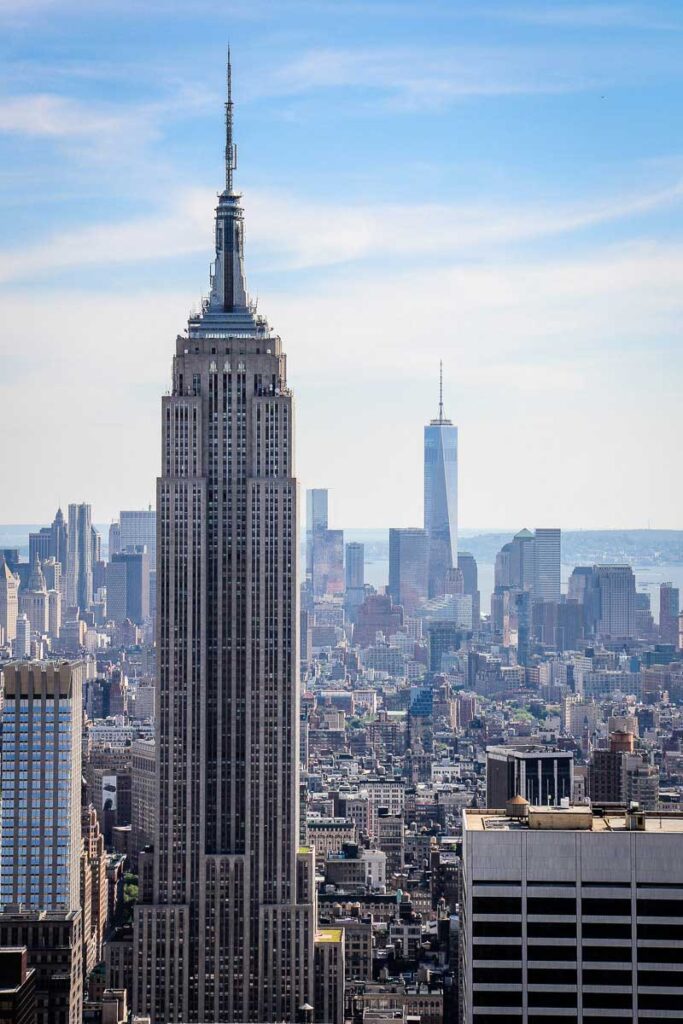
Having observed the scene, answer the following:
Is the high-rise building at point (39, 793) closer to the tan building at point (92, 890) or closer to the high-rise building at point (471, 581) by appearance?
the tan building at point (92, 890)

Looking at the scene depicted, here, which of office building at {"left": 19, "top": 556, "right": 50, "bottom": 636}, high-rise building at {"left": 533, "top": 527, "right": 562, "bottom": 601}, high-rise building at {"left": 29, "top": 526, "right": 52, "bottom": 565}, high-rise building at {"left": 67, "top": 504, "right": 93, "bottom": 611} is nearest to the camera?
high-rise building at {"left": 29, "top": 526, "right": 52, "bottom": 565}

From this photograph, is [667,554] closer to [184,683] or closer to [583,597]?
[583,597]

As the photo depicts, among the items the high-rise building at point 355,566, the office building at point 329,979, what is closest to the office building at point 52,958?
the office building at point 329,979

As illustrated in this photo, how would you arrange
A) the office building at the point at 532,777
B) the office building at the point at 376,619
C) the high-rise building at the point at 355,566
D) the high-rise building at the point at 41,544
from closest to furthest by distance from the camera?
the office building at the point at 532,777
the high-rise building at the point at 41,544
the high-rise building at the point at 355,566
the office building at the point at 376,619

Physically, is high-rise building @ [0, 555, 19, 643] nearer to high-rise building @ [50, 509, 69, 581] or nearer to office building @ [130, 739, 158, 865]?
high-rise building @ [50, 509, 69, 581]

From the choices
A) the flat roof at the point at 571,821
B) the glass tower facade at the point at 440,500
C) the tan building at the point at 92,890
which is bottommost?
the tan building at the point at 92,890

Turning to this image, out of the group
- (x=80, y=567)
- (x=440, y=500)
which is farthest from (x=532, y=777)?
(x=440, y=500)

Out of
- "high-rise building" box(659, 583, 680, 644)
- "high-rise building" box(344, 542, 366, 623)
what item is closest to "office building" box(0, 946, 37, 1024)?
"high-rise building" box(659, 583, 680, 644)
